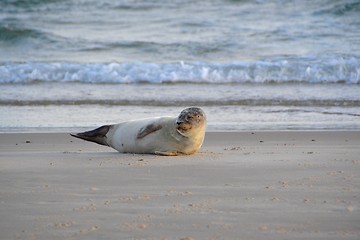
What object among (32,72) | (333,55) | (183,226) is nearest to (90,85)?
(32,72)

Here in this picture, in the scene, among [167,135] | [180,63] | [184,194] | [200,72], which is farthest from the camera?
[180,63]

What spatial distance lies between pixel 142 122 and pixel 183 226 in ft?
9.98

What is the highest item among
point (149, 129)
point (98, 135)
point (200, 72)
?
point (149, 129)

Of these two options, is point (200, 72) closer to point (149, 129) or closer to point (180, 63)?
point (180, 63)

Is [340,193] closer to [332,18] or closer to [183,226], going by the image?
[183,226]

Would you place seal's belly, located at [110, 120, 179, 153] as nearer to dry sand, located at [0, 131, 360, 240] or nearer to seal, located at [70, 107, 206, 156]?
seal, located at [70, 107, 206, 156]

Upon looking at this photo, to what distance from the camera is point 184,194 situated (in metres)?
4.77

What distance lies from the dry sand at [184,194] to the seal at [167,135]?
15 cm

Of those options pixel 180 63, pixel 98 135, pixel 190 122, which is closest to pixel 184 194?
pixel 190 122

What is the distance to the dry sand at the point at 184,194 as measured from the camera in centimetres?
386

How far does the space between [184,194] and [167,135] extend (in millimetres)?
1922

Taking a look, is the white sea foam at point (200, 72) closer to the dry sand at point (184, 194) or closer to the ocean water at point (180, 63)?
the ocean water at point (180, 63)

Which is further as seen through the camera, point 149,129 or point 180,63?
point 180,63

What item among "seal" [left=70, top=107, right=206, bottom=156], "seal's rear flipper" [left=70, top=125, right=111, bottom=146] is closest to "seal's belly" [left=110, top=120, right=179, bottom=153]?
"seal" [left=70, top=107, right=206, bottom=156]
